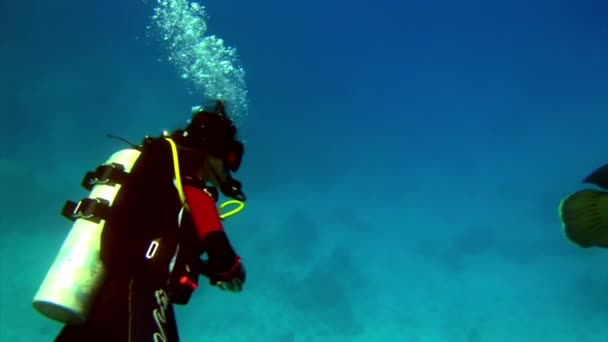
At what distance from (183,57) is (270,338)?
12.6 metres

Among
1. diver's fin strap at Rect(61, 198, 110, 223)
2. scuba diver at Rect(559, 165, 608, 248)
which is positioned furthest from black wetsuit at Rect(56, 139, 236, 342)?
scuba diver at Rect(559, 165, 608, 248)

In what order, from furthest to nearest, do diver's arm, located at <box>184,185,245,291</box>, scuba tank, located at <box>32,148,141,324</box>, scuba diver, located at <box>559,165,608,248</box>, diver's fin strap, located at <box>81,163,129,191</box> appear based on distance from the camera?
diver's fin strap, located at <box>81,163,129,191</box>
diver's arm, located at <box>184,185,245,291</box>
scuba tank, located at <box>32,148,141,324</box>
scuba diver, located at <box>559,165,608,248</box>

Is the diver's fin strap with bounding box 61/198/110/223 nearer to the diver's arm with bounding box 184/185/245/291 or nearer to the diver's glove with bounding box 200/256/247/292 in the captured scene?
the diver's arm with bounding box 184/185/245/291

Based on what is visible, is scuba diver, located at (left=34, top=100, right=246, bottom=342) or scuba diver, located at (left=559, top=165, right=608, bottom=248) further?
scuba diver, located at (left=34, top=100, right=246, bottom=342)

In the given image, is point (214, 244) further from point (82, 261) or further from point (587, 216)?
point (587, 216)

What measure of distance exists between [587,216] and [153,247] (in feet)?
6.54

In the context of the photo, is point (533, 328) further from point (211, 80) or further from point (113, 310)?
point (113, 310)

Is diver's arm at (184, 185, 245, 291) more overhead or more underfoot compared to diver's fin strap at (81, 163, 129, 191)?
more underfoot

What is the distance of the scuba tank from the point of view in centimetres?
229

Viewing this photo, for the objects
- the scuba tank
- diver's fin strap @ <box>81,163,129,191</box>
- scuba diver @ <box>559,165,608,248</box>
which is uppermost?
diver's fin strap @ <box>81,163,129,191</box>

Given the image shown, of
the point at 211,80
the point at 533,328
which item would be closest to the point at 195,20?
the point at 211,80

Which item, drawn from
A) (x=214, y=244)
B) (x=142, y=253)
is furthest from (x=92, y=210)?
(x=214, y=244)

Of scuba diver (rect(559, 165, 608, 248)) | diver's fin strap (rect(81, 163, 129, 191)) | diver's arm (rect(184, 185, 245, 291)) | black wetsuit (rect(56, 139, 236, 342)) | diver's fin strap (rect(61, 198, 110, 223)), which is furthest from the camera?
diver's fin strap (rect(81, 163, 129, 191))

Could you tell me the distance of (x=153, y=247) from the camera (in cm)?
229
